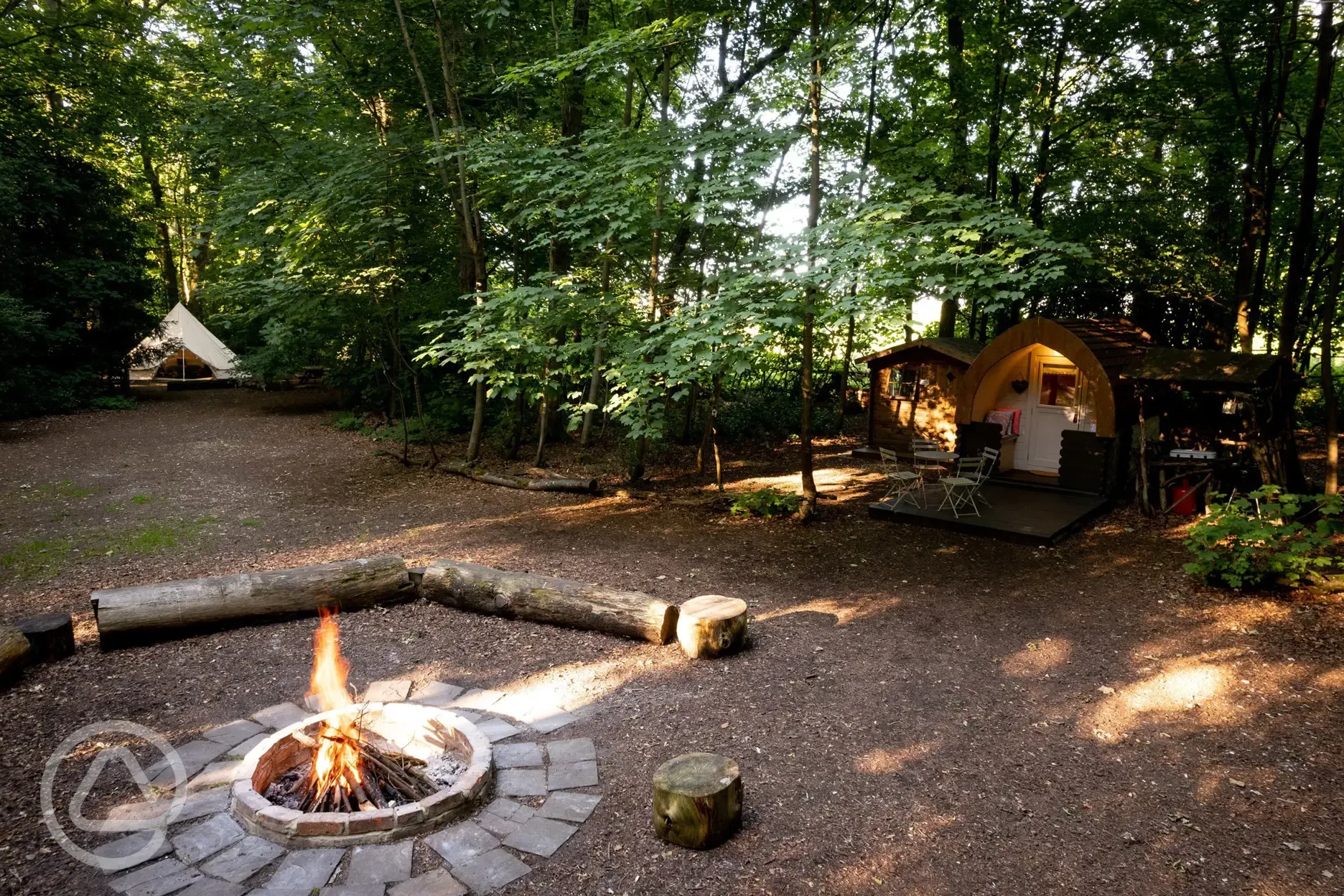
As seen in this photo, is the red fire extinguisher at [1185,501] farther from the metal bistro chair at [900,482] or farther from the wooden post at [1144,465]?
the metal bistro chair at [900,482]

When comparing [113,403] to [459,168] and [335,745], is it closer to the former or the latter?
[459,168]

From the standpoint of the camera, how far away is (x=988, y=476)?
12219 mm

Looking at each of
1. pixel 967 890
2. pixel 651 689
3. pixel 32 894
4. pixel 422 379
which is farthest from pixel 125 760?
pixel 422 379

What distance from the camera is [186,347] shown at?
24.6m

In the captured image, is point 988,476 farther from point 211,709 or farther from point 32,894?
point 32,894

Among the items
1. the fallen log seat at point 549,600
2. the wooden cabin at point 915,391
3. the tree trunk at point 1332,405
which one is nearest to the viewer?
the fallen log seat at point 549,600

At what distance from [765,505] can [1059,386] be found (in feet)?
19.7

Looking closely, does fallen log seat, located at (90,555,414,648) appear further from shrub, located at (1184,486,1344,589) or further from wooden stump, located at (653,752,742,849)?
shrub, located at (1184,486,1344,589)

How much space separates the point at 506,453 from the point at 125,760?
1031 cm

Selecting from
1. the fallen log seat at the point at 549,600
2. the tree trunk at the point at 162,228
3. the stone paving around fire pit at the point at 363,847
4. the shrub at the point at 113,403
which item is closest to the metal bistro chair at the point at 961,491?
the fallen log seat at the point at 549,600

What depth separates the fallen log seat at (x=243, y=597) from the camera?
19.1 feet

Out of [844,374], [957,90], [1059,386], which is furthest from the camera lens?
[844,374]

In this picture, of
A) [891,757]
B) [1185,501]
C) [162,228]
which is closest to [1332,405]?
[1185,501]

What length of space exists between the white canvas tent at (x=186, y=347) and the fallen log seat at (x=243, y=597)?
19119 millimetres
